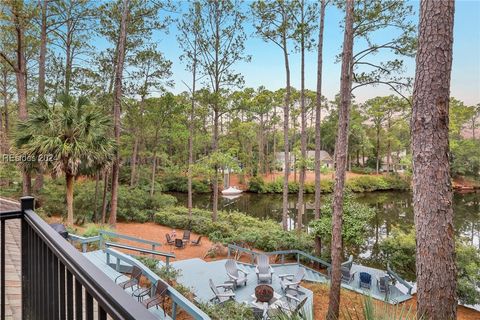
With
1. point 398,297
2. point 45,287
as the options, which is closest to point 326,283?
point 398,297

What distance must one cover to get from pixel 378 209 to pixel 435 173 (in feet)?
70.6

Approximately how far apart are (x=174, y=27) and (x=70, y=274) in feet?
50.9

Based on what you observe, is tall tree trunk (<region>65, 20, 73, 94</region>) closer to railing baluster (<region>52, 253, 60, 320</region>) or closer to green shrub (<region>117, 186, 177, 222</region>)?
green shrub (<region>117, 186, 177, 222</region>)

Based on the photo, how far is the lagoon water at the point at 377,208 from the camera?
14959mm

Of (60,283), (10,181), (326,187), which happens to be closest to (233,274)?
(60,283)

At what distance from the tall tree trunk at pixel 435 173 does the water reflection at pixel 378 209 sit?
9.38 m

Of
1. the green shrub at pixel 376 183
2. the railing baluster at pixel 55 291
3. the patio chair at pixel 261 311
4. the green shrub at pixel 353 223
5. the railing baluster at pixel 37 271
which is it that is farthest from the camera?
the green shrub at pixel 376 183

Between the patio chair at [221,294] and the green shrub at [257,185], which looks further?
the green shrub at [257,185]

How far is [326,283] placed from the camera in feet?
28.2

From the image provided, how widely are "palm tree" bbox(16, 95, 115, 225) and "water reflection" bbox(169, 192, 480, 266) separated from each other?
1097 cm

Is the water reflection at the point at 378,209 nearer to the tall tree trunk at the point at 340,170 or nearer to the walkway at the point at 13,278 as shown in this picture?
the tall tree trunk at the point at 340,170

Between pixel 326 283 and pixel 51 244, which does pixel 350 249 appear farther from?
pixel 51 244

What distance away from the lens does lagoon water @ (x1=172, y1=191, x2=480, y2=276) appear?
15.0m

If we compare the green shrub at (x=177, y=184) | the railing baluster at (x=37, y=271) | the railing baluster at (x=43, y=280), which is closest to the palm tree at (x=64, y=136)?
the railing baluster at (x=37, y=271)
